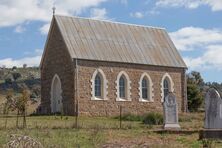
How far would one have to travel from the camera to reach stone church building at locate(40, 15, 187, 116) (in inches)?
1745

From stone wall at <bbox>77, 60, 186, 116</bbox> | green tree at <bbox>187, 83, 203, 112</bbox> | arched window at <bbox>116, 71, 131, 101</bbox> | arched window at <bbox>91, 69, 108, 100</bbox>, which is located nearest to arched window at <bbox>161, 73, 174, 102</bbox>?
stone wall at <bbox>77, 60, 186, 116</bbox>

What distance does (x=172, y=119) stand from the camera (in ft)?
92.8

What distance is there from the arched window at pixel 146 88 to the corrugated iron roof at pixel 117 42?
1.36 m

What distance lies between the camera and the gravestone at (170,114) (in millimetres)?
27914

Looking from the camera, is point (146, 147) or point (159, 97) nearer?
point (146, 147)

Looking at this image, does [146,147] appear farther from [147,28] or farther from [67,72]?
[147,28]

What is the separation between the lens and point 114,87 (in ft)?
151

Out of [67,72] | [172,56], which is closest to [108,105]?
[67,72]

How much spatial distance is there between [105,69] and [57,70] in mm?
4234

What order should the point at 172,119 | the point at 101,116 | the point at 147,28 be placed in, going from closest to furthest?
the point at 172,119 < the point at 101,116 < the point at 147,28

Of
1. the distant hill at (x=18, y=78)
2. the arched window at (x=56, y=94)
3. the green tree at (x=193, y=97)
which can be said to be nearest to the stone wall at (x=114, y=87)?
the arched window at (x=56, y=94)

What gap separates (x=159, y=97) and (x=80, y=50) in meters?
9.01

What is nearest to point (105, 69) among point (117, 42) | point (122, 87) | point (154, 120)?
point (122, 87)

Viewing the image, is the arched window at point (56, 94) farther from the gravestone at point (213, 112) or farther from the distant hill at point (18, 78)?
the distant hill at point (18, 78)
